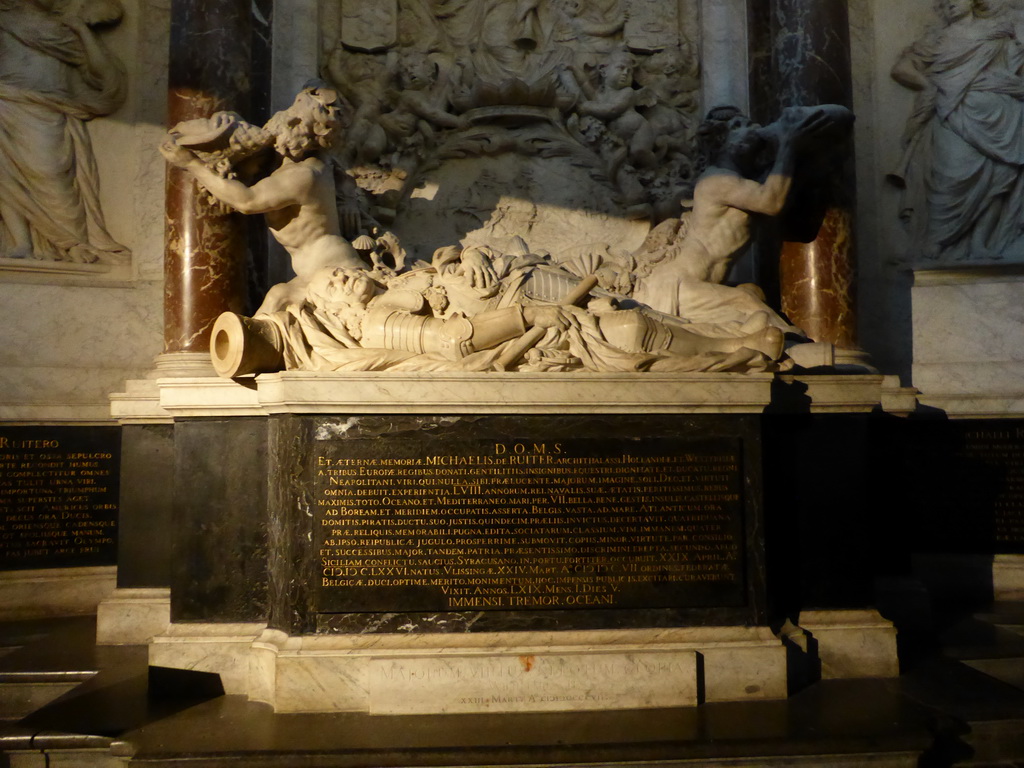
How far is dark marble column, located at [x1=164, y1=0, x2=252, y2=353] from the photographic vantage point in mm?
5957

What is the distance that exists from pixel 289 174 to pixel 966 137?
4820 mm

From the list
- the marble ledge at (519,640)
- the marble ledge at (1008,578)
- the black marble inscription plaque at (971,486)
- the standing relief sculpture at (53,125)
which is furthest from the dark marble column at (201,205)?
the marble ledge at (1008,578)

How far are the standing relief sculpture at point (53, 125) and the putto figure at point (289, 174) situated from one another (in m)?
1.36

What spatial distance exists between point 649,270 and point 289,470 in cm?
285

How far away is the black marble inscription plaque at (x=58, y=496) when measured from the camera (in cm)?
605

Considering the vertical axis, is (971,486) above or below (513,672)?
above

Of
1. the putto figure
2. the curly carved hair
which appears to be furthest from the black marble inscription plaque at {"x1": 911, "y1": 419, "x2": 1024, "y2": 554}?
the curly carved hair

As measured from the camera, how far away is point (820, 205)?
640 centimetres

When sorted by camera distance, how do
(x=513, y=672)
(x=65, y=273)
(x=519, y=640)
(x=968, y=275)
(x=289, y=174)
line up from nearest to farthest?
(x=513, y=672) < (x=519, y=640) < (x=289, y=174) < (x=65, y=273) < (x=968, y=275)

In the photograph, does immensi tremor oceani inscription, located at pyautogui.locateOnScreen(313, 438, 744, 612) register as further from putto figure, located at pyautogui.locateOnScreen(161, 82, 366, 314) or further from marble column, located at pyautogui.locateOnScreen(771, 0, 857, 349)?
marble column, located at pyautogui.locateOnScreen(771, 0, 857, 349)

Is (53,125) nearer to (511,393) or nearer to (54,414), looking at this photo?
(54,414)

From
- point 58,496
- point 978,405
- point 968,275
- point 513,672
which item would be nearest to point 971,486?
point 978,405

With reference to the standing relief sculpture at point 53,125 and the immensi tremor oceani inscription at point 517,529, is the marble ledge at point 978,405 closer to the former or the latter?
the immensi tremor oceani inscription at point 517,529

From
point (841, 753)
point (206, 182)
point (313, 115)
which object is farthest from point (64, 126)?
point (841, 753)
